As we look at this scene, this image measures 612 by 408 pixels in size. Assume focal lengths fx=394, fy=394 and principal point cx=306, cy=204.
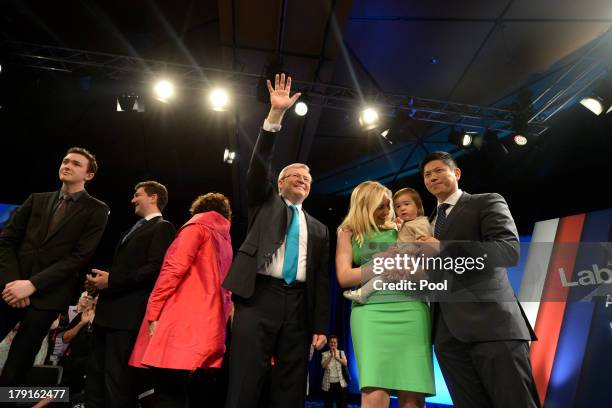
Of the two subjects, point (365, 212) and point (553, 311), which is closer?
point (365, 212)

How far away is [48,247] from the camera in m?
2.23

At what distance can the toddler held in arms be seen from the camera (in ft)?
6.42

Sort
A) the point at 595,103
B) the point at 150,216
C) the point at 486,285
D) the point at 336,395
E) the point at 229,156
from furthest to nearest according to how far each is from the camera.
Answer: the point at 229,156
the point at 336,395
the point at 595,103
the point at 150,216
the point at 486,285

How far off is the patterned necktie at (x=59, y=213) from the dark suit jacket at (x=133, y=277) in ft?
1.58

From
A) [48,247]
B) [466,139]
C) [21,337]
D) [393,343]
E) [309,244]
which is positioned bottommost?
[21,337]

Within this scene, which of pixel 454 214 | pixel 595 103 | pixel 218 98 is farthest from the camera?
pixel 218 98

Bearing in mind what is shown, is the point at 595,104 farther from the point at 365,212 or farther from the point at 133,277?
the point at 133,277

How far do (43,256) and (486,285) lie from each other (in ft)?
7.64

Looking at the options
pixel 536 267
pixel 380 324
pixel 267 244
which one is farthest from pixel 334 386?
pixel 267 244

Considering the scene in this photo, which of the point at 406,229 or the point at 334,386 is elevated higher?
the point at 406,229

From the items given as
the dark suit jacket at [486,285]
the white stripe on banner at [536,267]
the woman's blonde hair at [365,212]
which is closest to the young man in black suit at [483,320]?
the dark suit jacket at [486,285]

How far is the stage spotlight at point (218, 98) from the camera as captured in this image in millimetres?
4898

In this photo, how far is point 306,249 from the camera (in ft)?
7.11

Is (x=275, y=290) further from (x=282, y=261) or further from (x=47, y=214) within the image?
(x=47, y=214)
